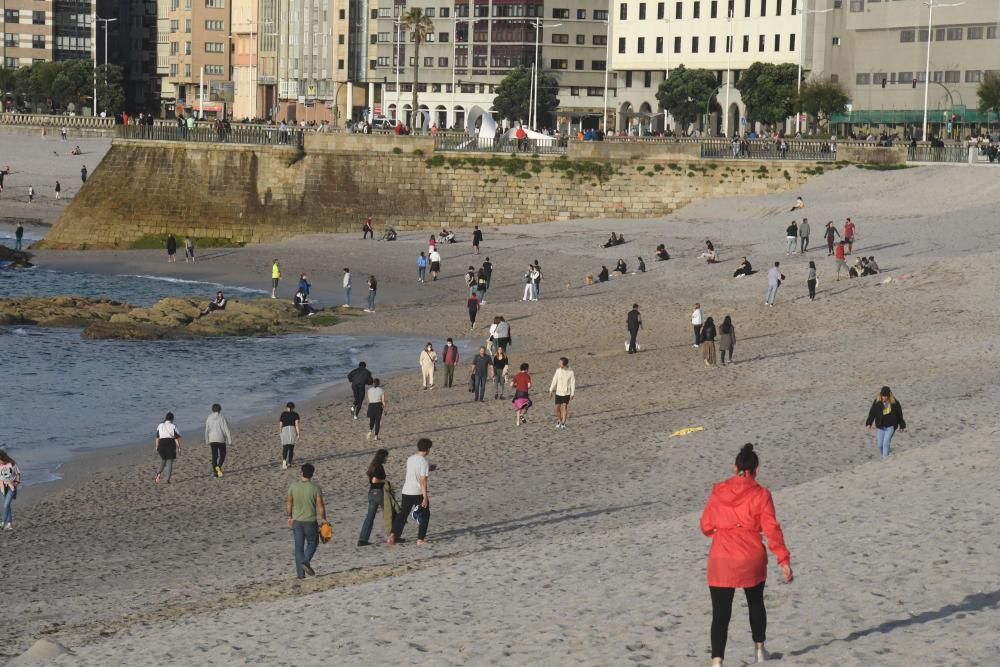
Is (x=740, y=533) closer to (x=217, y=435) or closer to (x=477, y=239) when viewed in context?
(x=217, y=435)

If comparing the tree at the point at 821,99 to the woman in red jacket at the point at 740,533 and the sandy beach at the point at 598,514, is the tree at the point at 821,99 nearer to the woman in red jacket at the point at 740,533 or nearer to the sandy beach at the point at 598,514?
the sandy beach at the point at 598,514

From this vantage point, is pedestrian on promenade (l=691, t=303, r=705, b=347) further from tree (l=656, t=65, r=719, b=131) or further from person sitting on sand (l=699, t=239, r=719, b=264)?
tree (l=656, t=65, r=719, b=131)

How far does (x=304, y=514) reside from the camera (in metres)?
16.4

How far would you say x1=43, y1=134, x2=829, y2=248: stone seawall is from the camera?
65125 millimetres

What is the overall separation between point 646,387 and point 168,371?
1149 centimetres

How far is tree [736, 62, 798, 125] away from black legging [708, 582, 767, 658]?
83029 mm

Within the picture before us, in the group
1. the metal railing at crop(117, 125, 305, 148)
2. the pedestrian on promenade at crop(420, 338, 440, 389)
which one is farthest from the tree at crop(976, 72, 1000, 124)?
the pedestrian on promenade at crop(420, 338, 440, 389)

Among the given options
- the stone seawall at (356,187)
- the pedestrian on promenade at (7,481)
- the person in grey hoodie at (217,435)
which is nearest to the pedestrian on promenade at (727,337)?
the person in grey hoodie at (217,435)

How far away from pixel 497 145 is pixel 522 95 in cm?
4257

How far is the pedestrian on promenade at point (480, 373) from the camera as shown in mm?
29594

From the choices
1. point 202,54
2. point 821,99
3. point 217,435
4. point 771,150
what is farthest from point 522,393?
point 202,54

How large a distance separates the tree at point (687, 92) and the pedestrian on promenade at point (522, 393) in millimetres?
74356

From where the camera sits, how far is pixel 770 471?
21000 millimetres

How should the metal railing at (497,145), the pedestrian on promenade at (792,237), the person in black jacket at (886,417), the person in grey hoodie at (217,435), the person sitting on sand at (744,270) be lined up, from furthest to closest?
the metal railing at (497,145) → the pedestrian on promenade at (792,237) → the person sitting on sand at (744,270) → the person in grey hoodie at (217,435) → the person in black jacket at (886,417)
